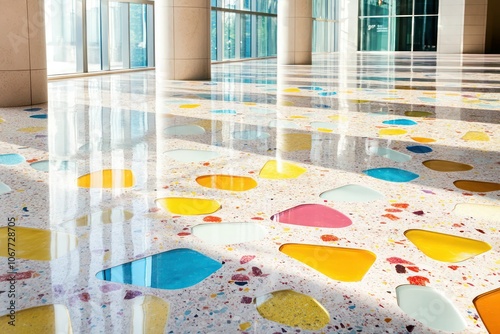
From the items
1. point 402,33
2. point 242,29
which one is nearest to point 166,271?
point 242,29

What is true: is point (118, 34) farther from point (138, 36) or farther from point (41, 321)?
point (41, 321)

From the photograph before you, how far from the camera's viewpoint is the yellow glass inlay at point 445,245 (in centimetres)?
302

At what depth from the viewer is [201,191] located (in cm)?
423

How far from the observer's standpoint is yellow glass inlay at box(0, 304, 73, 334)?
222cm

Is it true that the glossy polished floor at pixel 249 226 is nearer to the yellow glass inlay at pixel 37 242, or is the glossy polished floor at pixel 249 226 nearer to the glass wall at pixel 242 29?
the yellow glass inlay at pixel 37 242

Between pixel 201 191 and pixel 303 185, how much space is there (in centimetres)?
76

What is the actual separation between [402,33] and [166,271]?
43.7m

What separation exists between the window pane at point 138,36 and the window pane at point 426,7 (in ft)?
87.4

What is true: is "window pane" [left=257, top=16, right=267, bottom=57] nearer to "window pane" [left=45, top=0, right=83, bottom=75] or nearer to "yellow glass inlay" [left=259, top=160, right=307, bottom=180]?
"window pane" [left=45, top=0, right=83, bottom=75]

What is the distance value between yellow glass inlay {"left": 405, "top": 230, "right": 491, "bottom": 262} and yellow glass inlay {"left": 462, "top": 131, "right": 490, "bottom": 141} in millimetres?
3459

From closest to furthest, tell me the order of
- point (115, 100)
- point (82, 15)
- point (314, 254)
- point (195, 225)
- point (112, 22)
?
point (314, 254) → point (195, 225) → point (115, 100) → point (82, 15) → point (112, 22)

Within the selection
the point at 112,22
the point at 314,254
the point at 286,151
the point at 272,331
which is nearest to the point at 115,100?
the point at 286,151

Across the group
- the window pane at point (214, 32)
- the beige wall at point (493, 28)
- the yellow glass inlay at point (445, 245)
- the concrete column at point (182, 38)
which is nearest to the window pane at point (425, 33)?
the beige wall at point (493, 28)

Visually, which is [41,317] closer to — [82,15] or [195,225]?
[195,225]
